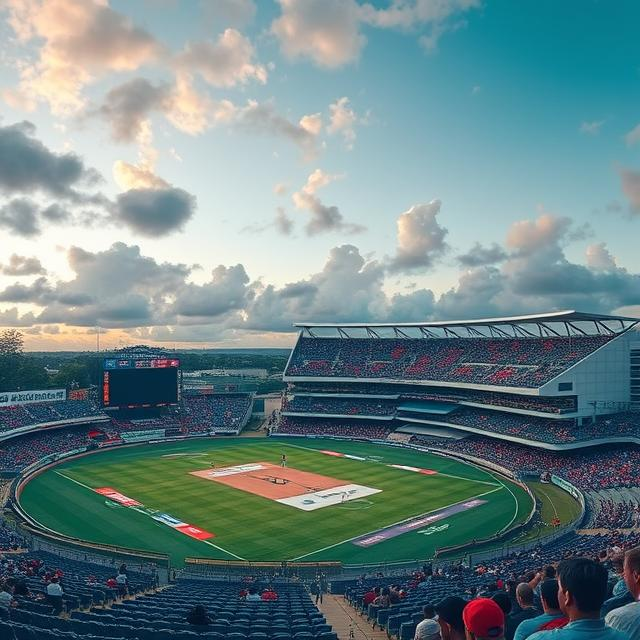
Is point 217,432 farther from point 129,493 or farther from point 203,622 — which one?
point 203,622

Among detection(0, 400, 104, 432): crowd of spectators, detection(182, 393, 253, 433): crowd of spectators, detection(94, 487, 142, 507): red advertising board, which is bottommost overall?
detection(94, 487, 142, 507): red advertising board

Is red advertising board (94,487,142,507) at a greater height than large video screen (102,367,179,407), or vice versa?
large video screen (102,367,179,407)

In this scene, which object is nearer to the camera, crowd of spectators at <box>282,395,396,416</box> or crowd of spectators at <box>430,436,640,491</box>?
crowd of spectators at <box>430,436,640,491</box>

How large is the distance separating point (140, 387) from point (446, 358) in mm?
48553

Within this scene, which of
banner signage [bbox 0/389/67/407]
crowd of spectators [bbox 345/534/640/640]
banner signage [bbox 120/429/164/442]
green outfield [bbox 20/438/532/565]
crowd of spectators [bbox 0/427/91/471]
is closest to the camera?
crowd of spectators [bbox 345/534/640/640]

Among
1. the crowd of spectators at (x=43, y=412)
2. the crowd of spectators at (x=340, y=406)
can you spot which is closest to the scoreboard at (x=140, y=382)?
the crowd of spectators at (x=43, y=412)

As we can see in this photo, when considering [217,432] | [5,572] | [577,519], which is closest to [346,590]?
[5,572]

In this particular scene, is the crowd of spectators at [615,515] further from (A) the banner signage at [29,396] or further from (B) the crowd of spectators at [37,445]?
(A) the banner signage at [29,396]

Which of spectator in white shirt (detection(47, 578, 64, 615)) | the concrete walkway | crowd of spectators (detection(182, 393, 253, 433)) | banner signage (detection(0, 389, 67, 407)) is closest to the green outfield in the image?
the concrete walkway

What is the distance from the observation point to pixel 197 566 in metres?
34.8

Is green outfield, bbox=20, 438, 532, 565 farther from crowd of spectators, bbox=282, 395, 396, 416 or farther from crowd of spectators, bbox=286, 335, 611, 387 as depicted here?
crowd of spectators, bbox=286, 335, 611, 387

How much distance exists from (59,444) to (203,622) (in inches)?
2528

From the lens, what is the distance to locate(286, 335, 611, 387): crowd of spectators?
239ft

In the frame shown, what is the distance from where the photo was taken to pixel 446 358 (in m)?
90.6
